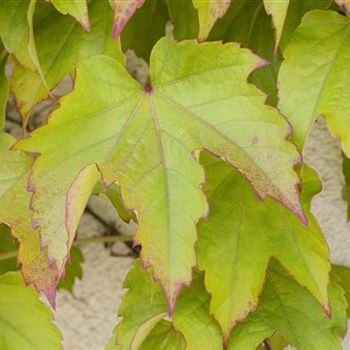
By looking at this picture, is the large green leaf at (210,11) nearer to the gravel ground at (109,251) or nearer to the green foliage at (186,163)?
the green foliage at (186,163)

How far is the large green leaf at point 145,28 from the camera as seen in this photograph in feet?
3.39

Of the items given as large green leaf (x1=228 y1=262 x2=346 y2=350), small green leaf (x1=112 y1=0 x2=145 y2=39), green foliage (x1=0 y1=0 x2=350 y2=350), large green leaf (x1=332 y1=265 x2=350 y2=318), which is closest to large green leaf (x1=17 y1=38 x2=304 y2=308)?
green foliage (x1=0 y1=0 x2=350 y2=350)

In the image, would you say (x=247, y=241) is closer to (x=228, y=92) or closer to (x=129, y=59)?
(x=228, y=92)

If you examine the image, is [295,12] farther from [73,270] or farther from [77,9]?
[73,270]

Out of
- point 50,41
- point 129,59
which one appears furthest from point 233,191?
point 129,59

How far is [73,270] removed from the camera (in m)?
1.35

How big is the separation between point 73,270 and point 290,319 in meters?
0.50

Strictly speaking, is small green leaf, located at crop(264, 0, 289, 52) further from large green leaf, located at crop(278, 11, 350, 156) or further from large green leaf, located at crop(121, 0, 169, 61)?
large green leaf, located at crop(121, 0, 169, 61)

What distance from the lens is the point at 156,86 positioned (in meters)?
0.85

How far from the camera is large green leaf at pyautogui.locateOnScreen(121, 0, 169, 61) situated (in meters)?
1.03

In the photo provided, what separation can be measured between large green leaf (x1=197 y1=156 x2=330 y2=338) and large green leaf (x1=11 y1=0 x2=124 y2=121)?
0.19 meters

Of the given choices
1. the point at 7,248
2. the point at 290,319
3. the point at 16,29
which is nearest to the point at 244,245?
the point at 290,319

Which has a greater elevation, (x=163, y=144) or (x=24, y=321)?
(x=163, y=144)

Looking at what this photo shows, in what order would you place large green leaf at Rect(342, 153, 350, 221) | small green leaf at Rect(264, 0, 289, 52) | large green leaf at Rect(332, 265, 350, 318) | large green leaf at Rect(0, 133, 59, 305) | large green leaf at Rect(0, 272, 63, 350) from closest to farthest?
1. small green leaf at Rect(264, 0, 289, 52)
2. large green leaf at Rect(0, 133, 59, 305)
3. large green leaf at Rect(0, 272, 63, 350)
4. large green leaf at Rect(332, 265, 350, 318)
5. large green leaf at Rect(342, 153, 350, 221)
